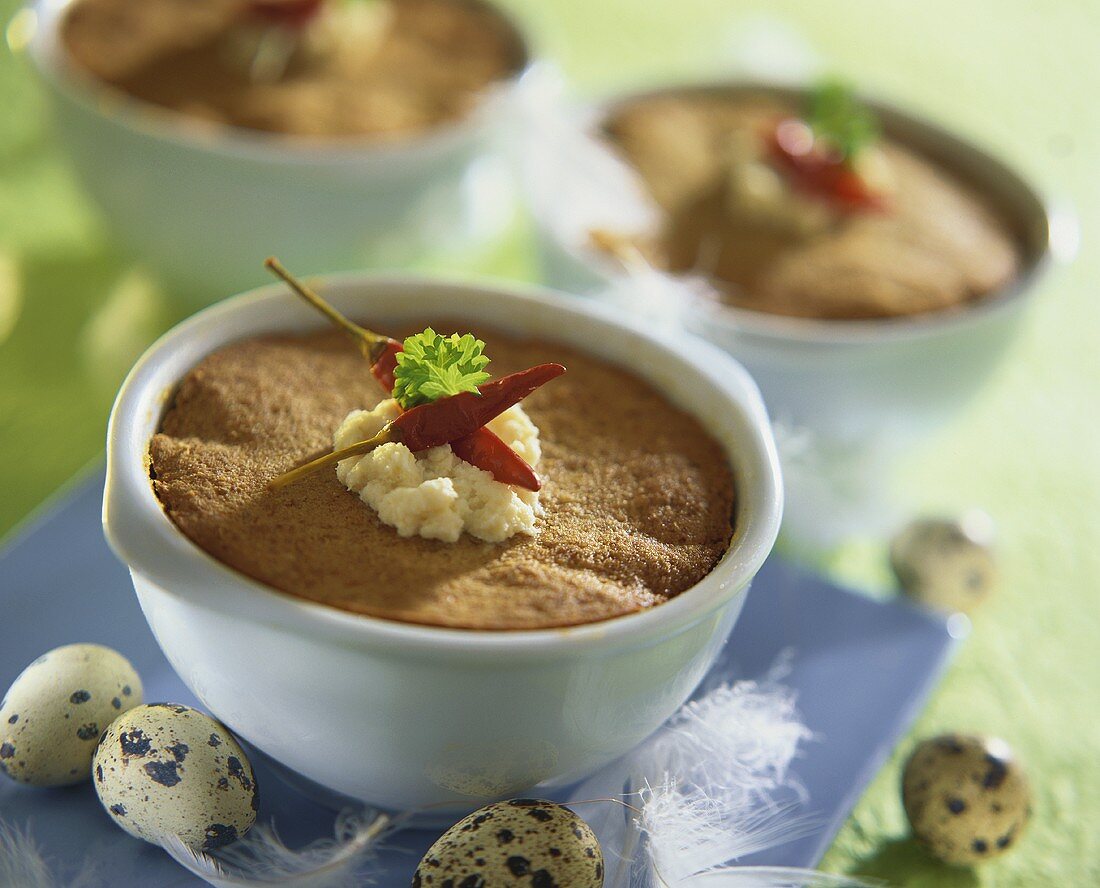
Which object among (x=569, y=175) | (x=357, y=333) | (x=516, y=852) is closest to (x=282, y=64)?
(x=569, y=175)

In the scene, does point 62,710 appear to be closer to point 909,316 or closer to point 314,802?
point 314,802

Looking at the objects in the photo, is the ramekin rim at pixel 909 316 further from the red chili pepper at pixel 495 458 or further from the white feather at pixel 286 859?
the white feather at pixel 286 859

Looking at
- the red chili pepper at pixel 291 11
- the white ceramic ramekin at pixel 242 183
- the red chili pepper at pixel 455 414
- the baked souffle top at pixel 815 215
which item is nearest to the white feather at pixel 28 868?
the red chili pepper at pixel 455 414

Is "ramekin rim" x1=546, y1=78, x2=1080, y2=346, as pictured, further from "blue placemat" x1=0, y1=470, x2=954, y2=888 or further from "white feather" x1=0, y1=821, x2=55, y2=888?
"white feather" x1=0, y1=821, x2=55, y2=888

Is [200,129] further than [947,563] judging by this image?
Yes

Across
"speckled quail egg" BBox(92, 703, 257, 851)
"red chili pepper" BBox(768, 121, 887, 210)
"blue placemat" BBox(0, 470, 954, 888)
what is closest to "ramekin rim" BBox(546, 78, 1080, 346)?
"red chili pepper" BBox(768, 121, 887, 210)

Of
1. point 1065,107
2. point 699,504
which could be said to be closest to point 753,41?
point 1065,107
